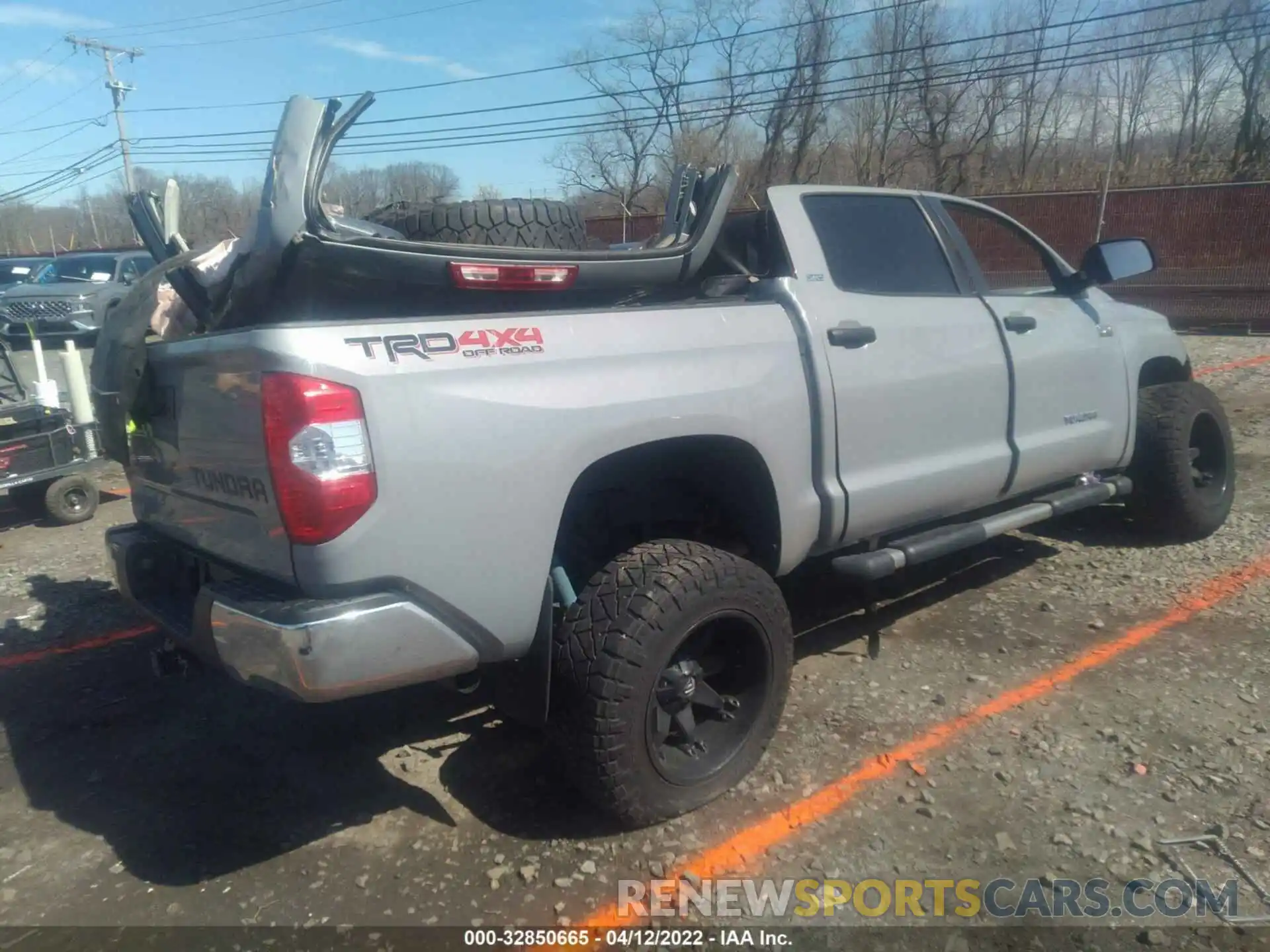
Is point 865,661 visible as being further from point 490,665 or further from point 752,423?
point 490,665

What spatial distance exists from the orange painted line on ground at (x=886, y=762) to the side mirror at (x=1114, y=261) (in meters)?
1.63

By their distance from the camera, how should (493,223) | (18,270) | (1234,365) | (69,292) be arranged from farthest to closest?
(18,270) → (69,292) → (1234,365) → (493,223)

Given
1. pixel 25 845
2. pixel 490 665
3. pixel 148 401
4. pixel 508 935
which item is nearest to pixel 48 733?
pixel 25 845

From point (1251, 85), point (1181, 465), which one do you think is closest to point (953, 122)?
point (1251, 85)

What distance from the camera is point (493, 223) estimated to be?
330cm

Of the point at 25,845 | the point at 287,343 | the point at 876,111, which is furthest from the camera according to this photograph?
the point at 876,111

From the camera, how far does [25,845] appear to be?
3.02 metres

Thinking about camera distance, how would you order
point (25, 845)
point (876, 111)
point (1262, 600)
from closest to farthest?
point (25, 845)
point (1262, 600)
point (876, 111)

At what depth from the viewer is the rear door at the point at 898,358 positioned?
3.55 meters

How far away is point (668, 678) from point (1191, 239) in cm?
1725

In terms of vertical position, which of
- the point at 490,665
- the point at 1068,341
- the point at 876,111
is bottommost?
the point at 490,665

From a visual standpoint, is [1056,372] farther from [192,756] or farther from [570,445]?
[192,756]

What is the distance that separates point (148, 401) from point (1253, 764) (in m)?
3.84

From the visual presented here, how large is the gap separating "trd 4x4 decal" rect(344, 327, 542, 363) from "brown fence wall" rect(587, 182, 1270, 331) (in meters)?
13.2
